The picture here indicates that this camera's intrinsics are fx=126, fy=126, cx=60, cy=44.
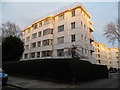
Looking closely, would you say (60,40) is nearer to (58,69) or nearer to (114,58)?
(58,69)

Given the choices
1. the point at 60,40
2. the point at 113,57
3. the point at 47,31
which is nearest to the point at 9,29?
the point at 47,31

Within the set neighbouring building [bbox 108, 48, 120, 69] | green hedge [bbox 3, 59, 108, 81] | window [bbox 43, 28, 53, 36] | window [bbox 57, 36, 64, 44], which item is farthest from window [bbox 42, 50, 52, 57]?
neighbouring building [bbox 108, 48, 120, 69]

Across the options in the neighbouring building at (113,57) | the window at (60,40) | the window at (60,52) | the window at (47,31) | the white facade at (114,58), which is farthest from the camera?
the neighbouring building at (113,57)

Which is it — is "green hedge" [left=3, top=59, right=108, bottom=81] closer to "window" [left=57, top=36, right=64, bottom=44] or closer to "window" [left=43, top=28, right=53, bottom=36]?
"window" [left=57, top=36, right=64, bottom=44]

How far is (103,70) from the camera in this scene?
1898 cm

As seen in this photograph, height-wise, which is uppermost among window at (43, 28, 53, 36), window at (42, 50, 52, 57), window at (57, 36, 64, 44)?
window at (43, 28, 53, 36)

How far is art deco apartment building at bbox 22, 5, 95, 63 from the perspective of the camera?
27.1m

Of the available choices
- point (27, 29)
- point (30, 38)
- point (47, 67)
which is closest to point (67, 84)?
point (47, 67)

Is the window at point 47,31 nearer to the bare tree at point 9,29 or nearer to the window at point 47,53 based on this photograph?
the window at point 47,53

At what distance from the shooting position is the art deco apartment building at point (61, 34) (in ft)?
89.0

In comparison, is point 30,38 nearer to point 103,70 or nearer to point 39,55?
point 39,55

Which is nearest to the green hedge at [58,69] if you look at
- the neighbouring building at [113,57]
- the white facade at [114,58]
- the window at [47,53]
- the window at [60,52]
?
the window at [60,52]

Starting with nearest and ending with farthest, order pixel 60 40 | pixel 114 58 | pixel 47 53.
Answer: pixel 60 40 → pixel 47 53 → pixel 114 58

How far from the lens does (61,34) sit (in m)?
29.5
